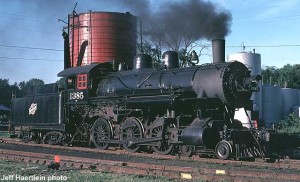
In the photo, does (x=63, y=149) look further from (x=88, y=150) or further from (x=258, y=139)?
(x=258, y=139)

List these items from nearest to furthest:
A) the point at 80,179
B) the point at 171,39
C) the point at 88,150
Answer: the point at 80,179 → the point at 88,150 → the point at 171,39

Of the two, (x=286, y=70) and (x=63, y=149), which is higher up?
(x=286, y=70)

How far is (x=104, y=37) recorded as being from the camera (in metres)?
21.5

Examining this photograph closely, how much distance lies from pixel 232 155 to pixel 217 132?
0.85 m

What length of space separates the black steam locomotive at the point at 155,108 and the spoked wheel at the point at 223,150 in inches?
1.1

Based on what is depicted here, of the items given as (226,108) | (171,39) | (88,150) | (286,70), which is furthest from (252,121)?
(286,70)

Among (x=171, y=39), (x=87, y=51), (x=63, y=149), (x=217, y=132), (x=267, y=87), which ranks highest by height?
(x=171, y=39)

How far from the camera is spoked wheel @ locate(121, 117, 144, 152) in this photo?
1320 centimetres

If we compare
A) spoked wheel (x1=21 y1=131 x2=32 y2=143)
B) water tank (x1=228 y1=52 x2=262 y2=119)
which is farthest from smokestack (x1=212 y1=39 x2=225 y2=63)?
water tank (x1=228 y1=52 x2=262 y2=119)

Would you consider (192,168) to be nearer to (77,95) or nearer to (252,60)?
(77,95)

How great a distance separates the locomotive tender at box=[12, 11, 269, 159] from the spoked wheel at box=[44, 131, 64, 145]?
42mm

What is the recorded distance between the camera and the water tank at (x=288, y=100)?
104ft

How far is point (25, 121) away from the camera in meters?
18.4

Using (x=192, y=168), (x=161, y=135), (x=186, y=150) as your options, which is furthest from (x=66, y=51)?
(x=192, y=168)
